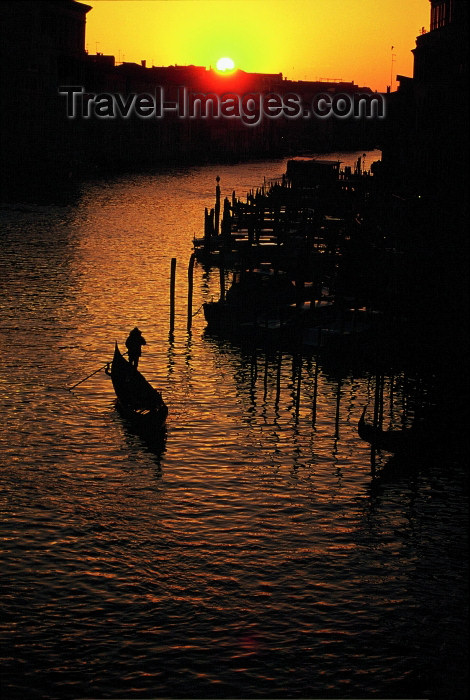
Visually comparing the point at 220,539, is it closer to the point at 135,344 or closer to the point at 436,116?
the point at 135,344

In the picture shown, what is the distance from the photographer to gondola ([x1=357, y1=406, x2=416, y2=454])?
2428cm

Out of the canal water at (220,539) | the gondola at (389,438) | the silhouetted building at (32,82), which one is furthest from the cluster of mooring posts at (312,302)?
the silhouetted building at (32,82)

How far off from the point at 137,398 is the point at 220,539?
7.43m

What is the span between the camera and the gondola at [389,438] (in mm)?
24281

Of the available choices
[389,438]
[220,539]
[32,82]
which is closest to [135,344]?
[389,438]

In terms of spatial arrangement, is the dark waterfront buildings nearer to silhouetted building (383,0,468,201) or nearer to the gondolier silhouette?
silhouetted building (383,0,468,201)

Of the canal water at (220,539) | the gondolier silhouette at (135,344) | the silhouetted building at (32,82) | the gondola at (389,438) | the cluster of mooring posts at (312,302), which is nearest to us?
the canal water at (220,539)

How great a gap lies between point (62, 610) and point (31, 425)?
10.3 m

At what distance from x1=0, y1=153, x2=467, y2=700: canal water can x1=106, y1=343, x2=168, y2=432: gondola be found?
483mm

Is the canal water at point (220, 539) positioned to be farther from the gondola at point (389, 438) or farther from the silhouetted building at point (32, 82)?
the silhouetted building at point (32, 82)

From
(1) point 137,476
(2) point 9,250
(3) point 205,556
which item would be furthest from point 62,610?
(2) point 9,250

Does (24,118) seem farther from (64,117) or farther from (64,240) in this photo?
(64,240)

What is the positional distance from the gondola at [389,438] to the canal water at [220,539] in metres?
0.62

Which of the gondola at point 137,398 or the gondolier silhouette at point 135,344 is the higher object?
the gondolier silhouette at point 135,344
